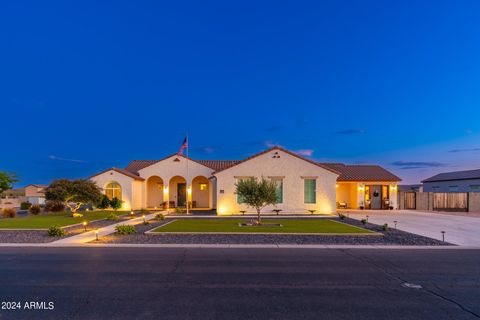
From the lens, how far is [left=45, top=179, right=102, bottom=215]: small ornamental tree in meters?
21.1

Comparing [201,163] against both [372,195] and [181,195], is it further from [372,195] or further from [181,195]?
[372,195]

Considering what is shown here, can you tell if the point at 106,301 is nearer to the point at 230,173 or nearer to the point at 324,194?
the point at 230,173

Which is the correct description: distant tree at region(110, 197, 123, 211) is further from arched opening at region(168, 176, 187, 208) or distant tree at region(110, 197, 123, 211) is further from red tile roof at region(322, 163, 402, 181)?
A: red tile roof at region(322, 163, 402, 181)

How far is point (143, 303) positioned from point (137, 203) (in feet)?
79.5

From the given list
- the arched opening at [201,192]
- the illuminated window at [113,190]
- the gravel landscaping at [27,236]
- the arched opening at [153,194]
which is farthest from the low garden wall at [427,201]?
the gravel landscaping at [27,236]

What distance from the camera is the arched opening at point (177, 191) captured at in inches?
1219

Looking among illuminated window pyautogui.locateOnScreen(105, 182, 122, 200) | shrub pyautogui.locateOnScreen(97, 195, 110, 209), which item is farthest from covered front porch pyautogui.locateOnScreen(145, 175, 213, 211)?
shrub pyautogui.locateOnScreen(97, 195, 110, 209)

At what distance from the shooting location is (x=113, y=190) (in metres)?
27.5

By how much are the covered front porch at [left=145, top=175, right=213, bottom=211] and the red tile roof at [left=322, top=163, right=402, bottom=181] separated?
14.4 meters

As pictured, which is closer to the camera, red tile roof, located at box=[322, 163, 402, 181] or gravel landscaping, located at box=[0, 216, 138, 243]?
gravel landscaping, located at box=[0, 216, 138, 243]

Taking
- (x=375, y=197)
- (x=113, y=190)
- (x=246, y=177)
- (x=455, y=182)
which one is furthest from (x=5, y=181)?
(x=455, y=182)

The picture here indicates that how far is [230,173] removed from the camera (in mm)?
24266

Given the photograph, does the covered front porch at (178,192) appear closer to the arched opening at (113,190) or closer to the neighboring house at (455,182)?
the arched opening at (113,190)

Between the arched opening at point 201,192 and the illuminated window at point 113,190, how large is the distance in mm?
7727
